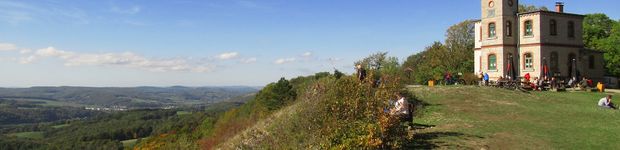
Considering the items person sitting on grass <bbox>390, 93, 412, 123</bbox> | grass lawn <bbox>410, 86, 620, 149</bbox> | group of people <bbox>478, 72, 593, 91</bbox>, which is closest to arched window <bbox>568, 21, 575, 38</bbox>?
group of people <bbox>478, 72, 593, 91</bbox>

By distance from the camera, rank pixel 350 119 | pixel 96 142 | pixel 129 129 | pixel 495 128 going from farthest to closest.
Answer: pixel 129 129 < pixel 96 142 < pixel 495 128 < pixel 350 119

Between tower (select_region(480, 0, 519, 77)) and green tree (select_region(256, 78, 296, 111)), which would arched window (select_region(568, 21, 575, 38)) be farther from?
green tree (select_region(256, 78, 296, 111))

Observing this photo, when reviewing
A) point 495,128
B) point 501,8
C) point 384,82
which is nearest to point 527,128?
point 495,128

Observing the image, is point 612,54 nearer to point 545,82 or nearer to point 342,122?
point 545,82

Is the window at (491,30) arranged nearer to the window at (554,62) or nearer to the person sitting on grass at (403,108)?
the window at (554,62)

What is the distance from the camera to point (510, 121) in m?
18.6

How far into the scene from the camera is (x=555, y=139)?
14.6 metres

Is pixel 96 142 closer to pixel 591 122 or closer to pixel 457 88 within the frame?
pixel 457 88

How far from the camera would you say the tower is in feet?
130

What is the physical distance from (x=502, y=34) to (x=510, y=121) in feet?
75.2

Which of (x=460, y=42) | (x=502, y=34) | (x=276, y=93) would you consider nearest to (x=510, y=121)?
(x=502, y=34)

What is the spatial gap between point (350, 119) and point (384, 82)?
2.60 metres

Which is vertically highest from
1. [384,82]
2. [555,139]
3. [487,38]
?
[487,38]

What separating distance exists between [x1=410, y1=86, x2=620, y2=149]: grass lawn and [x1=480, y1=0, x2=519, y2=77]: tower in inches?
388
